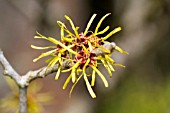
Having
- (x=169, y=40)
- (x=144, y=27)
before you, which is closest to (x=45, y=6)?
(x=144, y=27)

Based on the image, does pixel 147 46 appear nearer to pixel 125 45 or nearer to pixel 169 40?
pixel 125 45

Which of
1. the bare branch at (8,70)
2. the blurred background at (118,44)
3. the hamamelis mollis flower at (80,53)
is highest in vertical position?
the blurred background at (118,44)

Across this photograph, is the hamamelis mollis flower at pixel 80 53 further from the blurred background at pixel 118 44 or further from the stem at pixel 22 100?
the blurred background at pixel 118 44

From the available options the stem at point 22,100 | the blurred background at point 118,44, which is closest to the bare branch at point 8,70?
the stem at point 22,100

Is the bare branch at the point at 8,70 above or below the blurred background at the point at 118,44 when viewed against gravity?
below

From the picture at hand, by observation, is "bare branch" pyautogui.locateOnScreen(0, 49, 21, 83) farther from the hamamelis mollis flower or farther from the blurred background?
the blurred background

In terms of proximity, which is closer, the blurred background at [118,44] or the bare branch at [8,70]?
the bare branch at [8,70]

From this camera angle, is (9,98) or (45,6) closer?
(9,98)

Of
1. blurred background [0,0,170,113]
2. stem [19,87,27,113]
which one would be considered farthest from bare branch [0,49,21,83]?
blurred background [0,0,170,113]
